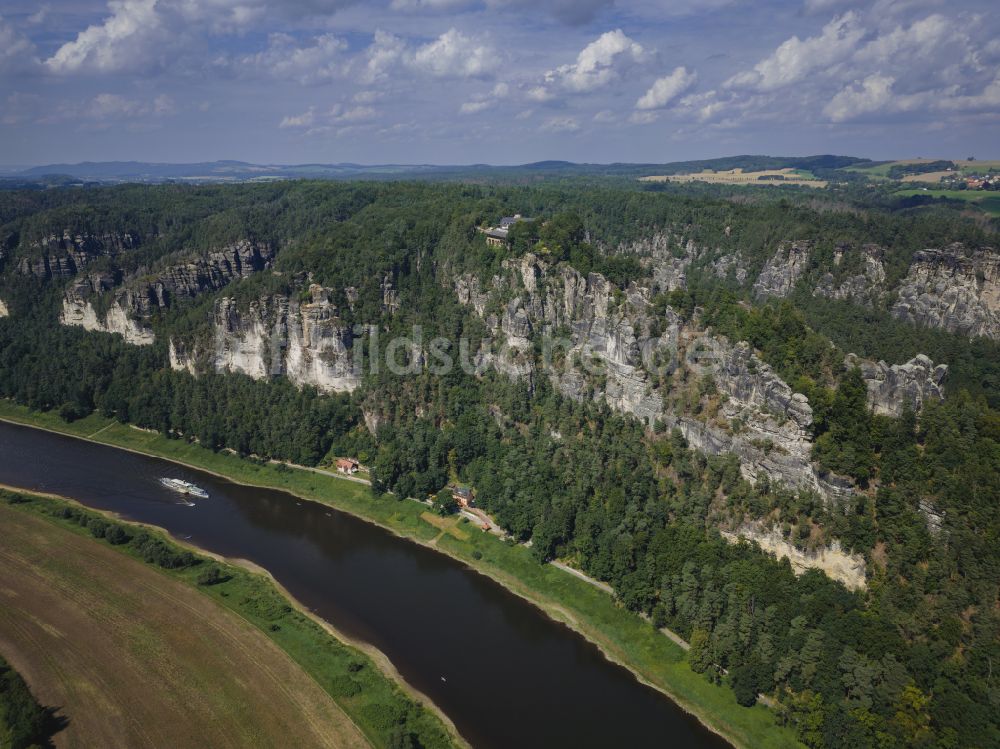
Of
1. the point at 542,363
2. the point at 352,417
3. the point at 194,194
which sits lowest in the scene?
the point at 352,417

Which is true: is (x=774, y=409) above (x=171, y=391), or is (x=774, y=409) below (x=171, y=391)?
above

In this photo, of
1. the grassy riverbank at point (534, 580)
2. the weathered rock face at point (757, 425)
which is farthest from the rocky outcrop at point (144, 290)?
the weathered rock face at point (757, 425)

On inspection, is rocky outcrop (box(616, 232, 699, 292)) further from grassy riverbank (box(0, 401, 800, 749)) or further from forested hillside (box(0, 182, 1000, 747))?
grassy riverbank (box(0, 401, 800, 749))

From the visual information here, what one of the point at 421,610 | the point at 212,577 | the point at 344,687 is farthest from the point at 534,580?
the point at 212,577

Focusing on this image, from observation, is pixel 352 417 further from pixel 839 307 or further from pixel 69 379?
pixel 839 307

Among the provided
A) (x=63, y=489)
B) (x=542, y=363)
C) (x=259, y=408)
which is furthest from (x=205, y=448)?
(x=542, y=363)

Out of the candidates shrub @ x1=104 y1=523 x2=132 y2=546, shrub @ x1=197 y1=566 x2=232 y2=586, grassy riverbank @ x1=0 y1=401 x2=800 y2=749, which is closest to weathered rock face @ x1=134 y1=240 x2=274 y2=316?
grassy riverbank @ x1=0 y1=401 x2=800 y2=749
